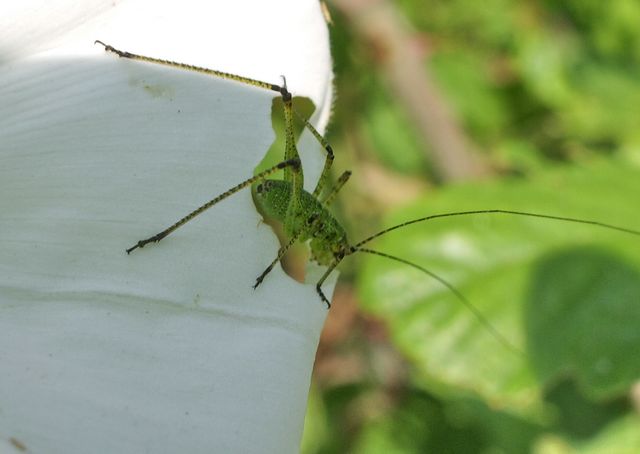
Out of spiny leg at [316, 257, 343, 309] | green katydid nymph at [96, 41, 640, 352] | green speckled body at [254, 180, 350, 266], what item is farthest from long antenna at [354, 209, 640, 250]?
spiny leg at [316, 257, 343, 309]

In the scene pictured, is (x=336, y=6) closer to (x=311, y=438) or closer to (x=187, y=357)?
(x=311, y=438)

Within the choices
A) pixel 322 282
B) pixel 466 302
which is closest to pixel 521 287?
pixel 466 302

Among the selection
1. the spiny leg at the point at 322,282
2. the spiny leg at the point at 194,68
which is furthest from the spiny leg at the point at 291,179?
the spiny leg at the point at 194,68

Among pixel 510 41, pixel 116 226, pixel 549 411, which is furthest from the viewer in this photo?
pixel 510 41

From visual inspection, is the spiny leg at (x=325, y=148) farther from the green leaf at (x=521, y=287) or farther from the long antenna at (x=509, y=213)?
the green leaf at (x=521, y=287)

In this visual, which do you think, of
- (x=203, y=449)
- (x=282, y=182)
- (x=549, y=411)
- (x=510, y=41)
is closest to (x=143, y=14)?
(x=203, y=449)

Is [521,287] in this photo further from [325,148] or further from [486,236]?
[325,148]

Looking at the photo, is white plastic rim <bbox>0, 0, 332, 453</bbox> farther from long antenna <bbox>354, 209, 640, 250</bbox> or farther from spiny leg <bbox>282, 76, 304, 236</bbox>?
long antenna <bbox>354, 209, 640, 250</bbox>
